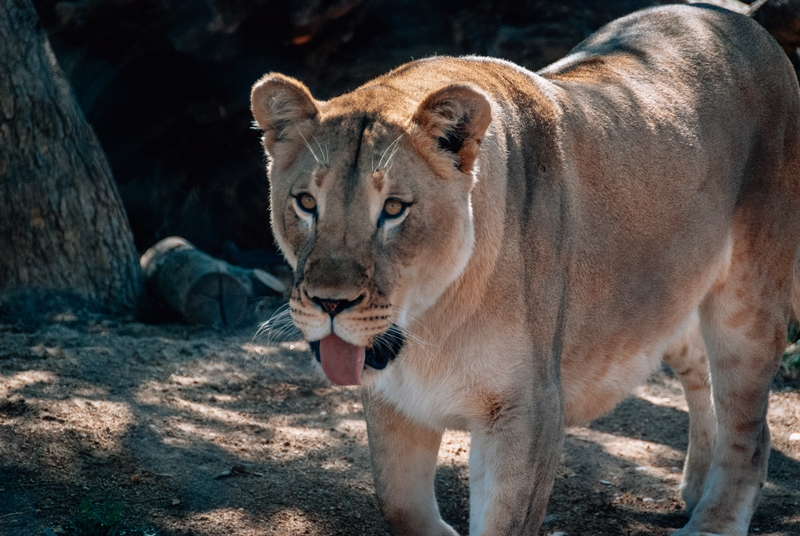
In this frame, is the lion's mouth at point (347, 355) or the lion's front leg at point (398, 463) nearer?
the lion's mouth at point (347, 355)

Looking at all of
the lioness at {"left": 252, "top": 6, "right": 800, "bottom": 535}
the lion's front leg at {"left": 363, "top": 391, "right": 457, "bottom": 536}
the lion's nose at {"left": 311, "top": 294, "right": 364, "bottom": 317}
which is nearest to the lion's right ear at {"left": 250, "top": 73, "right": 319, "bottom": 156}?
the lioness at {"left": 252, "top": 6, "right": 800, "bottom": 535}

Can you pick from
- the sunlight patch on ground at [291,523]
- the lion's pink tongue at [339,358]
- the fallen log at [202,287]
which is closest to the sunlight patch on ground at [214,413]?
the sunlight patch on ground at [291,523]

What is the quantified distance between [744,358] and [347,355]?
72.9 inches

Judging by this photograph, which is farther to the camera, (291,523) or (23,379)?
(23,379)

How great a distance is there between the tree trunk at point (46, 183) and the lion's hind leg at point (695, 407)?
3084 millimetres

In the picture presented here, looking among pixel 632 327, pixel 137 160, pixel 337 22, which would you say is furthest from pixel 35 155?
pixel 632 327

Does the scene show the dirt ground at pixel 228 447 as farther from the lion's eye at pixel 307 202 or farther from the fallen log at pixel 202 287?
the lion's eye at pixel 307 202

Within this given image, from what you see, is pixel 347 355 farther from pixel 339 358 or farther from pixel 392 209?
pixel 392 209

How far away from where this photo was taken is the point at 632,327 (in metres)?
3.00

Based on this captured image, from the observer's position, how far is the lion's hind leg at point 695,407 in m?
3.74

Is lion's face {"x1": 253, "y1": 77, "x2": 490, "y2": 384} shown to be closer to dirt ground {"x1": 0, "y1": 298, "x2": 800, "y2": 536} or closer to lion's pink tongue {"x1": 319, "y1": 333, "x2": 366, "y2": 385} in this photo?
lion's pink tongue {"x1": 319, "y1": 333, "x2": 366, "y2": 385}

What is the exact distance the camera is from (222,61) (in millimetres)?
6250

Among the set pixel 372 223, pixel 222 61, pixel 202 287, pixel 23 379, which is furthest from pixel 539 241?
pixel 222 61

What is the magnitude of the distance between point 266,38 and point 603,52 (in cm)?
328
